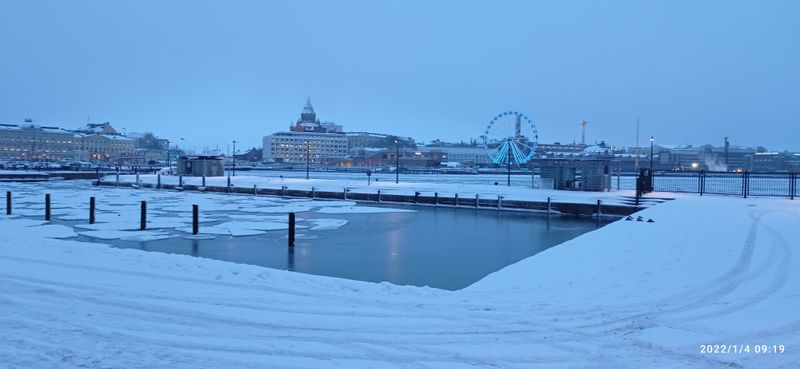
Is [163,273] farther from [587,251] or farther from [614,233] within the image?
[614,233]

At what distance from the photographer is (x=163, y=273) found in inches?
444

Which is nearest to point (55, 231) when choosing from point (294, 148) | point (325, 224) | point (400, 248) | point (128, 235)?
point (128, 235)

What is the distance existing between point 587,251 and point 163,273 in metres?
9.12

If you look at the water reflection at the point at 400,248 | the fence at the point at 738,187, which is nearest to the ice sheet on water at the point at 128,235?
the water reflection at the point at 400,248

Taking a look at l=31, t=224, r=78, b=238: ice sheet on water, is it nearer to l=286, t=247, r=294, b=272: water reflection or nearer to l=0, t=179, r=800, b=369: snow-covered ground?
l=0, t=179, r=800, b=369: snow-covered ground

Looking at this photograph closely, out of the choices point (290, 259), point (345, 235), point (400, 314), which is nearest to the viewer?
point (400, 314)

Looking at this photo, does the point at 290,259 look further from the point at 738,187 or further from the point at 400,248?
the point at 738,187

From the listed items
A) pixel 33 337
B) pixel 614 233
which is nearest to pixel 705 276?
pixel 614 233

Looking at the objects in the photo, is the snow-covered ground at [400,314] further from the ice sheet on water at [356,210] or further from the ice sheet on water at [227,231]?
the ice sheet on water at [356,210]

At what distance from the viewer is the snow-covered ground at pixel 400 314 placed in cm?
643

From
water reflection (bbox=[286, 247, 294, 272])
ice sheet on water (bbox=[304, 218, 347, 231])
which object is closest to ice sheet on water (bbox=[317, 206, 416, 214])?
ice sheet on water (bbox=[304, 218, 347, 231])

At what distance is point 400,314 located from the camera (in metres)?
8.46

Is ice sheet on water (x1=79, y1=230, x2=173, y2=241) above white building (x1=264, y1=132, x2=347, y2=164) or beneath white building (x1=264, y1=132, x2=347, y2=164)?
beneath

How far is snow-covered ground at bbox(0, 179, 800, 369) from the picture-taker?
21.1ft
